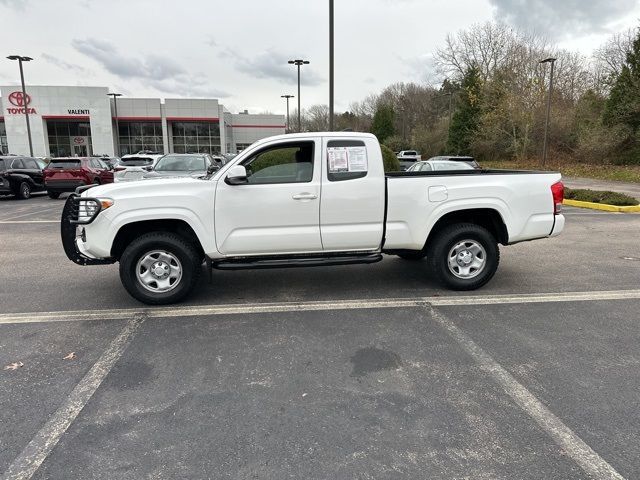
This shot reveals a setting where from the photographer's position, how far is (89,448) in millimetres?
2662

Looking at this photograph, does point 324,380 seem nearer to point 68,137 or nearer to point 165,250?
point 165,250

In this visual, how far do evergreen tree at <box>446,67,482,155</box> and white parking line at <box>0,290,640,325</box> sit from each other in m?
39.6

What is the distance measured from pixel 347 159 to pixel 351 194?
0.41 m

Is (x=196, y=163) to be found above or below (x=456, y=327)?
above

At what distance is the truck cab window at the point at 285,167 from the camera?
16.3 feet

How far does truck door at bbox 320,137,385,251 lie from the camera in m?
4.99

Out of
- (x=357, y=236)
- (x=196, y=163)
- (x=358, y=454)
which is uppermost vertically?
(x=196, y=163)

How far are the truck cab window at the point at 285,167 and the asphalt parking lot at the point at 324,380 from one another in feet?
4.65

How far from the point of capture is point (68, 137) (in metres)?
54.5

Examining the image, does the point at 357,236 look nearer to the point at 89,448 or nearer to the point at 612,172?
the point at 89,448

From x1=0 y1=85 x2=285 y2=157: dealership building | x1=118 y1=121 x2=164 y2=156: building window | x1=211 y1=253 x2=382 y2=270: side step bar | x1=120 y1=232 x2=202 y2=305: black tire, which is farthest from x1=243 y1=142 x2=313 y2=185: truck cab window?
x1=118 y1=121 x2=164 y2=156: building window

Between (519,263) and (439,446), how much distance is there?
4.98m

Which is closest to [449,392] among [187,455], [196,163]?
[187,455]

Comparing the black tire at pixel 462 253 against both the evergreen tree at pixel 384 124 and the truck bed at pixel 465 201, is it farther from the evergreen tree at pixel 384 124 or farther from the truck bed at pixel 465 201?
the evergreen tree at pixel 384 124
